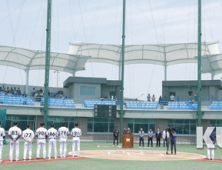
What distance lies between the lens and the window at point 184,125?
136 feet

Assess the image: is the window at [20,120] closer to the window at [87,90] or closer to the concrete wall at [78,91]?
the concrete wall at [78,91]

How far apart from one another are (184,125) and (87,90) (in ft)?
45.0

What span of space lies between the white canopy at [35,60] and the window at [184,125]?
14648mm

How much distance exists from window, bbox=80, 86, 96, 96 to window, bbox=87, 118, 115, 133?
23.4 feet

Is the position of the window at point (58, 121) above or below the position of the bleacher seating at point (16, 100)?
below

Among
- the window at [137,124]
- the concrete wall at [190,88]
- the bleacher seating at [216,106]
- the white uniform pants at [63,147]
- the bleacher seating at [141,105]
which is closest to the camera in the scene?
the white uniform pants at [63,147]

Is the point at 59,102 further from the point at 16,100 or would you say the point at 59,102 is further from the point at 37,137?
the point at 37,137

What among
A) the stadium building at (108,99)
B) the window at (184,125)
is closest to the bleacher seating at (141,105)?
the stadium building at (108,99)

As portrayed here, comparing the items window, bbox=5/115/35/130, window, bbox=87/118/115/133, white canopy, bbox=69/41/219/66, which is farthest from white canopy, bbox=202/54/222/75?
window, bbox=5/115/35/130

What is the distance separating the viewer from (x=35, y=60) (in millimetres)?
48656

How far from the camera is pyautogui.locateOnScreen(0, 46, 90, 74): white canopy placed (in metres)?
45.5

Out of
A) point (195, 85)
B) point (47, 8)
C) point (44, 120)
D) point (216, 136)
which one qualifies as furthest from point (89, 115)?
point (216, 136)

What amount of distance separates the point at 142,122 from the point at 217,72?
1598 cm

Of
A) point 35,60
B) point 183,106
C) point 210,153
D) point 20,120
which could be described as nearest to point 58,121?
point 20,120
